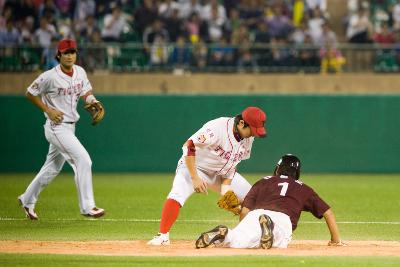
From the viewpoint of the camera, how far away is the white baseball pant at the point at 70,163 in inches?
508

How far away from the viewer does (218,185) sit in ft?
Result: 36.9

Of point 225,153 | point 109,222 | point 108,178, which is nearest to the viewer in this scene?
point 225,153

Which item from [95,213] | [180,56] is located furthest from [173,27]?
[95,213]

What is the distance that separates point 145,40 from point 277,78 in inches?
117

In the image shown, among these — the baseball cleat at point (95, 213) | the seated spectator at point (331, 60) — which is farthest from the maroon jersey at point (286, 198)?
the seated spectator at point (331, 60)

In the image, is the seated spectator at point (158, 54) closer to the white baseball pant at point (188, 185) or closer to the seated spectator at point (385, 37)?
the seated spectator at point (385, 37)

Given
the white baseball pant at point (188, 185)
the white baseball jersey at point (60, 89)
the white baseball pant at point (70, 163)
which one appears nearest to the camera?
the white baseball pant at point (188, 185)

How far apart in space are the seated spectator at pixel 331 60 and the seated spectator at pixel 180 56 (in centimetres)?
284

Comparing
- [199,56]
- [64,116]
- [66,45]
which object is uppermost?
[66,45]

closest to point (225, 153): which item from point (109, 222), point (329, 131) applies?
point (109, 222)

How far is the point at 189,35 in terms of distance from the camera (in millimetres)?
22953

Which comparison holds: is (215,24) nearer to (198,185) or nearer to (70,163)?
(70,163)

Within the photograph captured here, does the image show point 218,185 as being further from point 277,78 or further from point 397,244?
point 277,78

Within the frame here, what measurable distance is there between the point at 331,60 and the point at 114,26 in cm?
472
